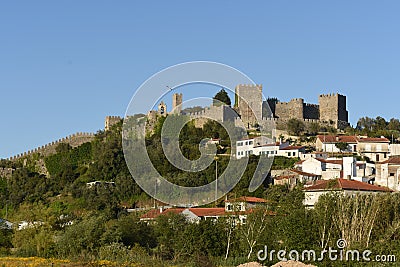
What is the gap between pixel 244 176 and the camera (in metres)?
42.0

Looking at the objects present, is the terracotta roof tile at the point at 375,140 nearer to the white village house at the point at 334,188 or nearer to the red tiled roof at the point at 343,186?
the red tiled roof at the point at 343,186

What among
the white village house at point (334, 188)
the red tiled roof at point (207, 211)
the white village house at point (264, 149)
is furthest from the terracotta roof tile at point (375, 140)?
the red tiled roof at point (207, 211)

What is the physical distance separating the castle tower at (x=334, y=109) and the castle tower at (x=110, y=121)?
16473mm

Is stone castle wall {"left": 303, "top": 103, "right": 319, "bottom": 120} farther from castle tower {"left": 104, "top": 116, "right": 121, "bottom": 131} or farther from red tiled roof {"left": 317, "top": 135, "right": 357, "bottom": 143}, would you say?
castle tower {"left": 104, "top": 116, "right": 121, "bottom": 131}

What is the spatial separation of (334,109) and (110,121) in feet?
59.1

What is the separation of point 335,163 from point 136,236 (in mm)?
19299

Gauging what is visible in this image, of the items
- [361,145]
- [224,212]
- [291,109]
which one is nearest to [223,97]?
[291,109]

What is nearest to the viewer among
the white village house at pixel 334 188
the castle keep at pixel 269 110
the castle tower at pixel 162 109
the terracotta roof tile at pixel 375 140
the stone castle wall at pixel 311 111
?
the white village house at pixel 334 188

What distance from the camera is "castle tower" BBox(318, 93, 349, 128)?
6141 cm

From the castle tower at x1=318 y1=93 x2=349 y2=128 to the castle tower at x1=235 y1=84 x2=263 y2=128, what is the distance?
5.99 m

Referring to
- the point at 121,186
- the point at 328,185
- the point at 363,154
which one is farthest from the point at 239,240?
the point at 363,154

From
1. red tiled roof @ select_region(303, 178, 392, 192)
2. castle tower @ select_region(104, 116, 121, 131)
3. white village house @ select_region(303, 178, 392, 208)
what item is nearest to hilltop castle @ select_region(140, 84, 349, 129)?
castle tower @ select_region(104, 116, 121, 131)

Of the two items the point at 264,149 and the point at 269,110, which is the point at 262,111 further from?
the point at 264,149

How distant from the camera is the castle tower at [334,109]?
61.4 metres
